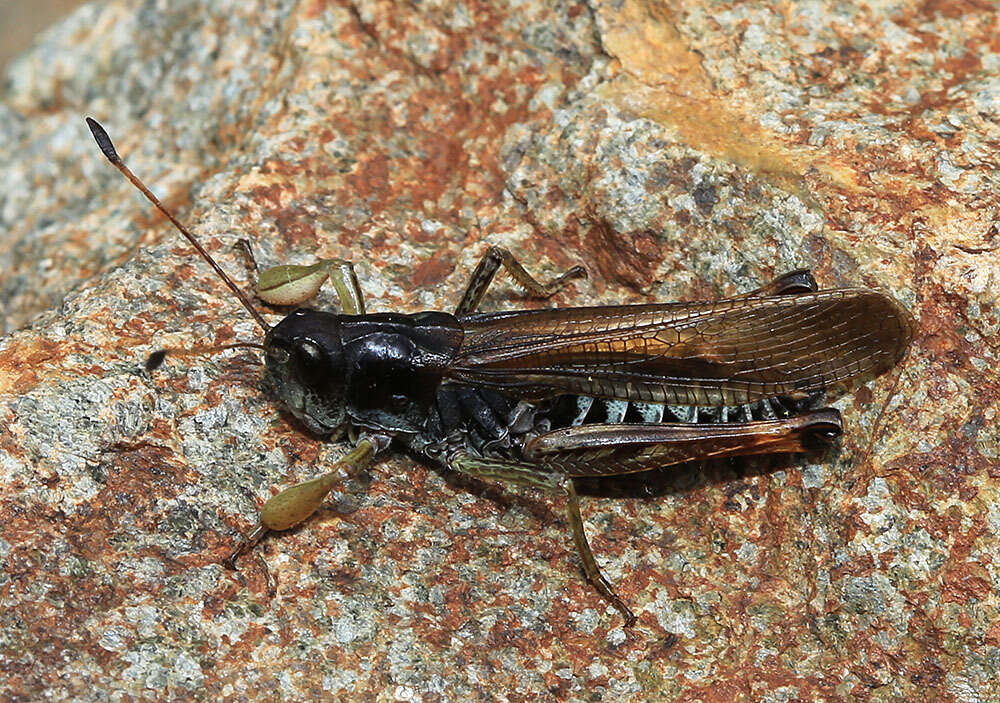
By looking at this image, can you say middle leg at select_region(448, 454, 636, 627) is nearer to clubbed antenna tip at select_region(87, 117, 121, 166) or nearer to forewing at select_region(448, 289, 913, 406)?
forewing at select_region(448, 289, 913, 406)

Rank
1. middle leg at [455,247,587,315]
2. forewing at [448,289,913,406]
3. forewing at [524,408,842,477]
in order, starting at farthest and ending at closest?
middle leg at [455,247,587,315] → forewing at [448,289,913,406] → forewing at [524,408,842,477]

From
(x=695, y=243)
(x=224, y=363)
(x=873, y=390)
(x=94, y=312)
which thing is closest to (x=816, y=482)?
(x=873, y=390)

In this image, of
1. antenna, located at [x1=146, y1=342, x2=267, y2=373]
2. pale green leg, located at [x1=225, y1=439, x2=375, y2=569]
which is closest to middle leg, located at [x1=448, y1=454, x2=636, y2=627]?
pale green leg, located at [x1=225, y1=439, x2=375, y2=569]

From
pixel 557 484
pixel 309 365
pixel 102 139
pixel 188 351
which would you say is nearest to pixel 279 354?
pixel 309 365

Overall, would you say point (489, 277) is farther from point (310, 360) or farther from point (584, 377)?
point (310, 360)

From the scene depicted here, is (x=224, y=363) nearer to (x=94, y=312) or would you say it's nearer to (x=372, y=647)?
(x=94, y=312)
